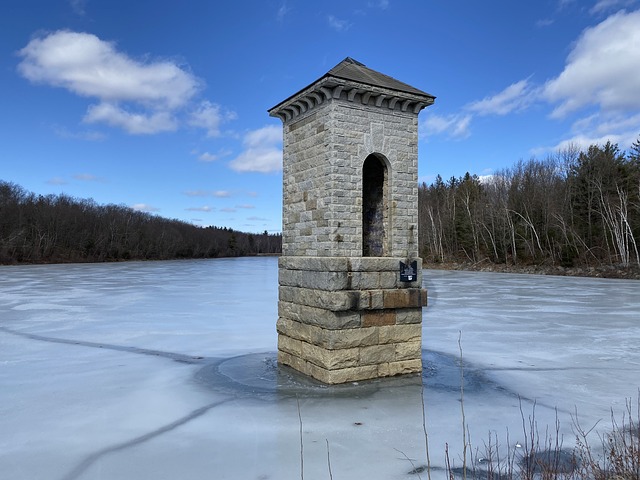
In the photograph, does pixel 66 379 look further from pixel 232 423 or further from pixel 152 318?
pixel 152 318

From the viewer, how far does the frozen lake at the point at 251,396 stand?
509 centimetres

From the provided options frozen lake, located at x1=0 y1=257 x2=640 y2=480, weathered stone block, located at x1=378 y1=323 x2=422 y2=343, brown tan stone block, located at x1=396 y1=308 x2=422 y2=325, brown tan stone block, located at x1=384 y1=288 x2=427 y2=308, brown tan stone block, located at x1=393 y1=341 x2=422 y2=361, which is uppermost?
brown tan stone block, located at x1=384 y1=288 x2=427 y2=308

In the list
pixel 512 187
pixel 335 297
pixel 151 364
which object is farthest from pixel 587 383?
pixel 512 187

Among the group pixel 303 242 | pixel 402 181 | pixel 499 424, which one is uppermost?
pixel 402 181

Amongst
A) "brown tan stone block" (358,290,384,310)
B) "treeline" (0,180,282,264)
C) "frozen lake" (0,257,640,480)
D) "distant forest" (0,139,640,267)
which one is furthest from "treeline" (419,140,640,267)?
"treeline" (0,180,282,264)

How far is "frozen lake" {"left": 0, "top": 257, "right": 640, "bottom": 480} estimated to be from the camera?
16.7ft

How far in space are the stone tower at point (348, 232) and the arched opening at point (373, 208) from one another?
0.73 feet

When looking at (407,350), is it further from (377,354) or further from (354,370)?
(354,370)

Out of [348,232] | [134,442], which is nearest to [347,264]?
[348,232]

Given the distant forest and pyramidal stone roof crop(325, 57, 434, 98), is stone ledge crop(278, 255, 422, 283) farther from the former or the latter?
the distant forest

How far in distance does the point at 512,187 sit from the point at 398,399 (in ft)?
153

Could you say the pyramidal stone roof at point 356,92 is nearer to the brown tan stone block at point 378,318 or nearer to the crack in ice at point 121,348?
the brown tan stone block at point 378,318

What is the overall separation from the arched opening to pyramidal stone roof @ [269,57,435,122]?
1217 mm

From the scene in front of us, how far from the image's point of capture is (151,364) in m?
9.23
